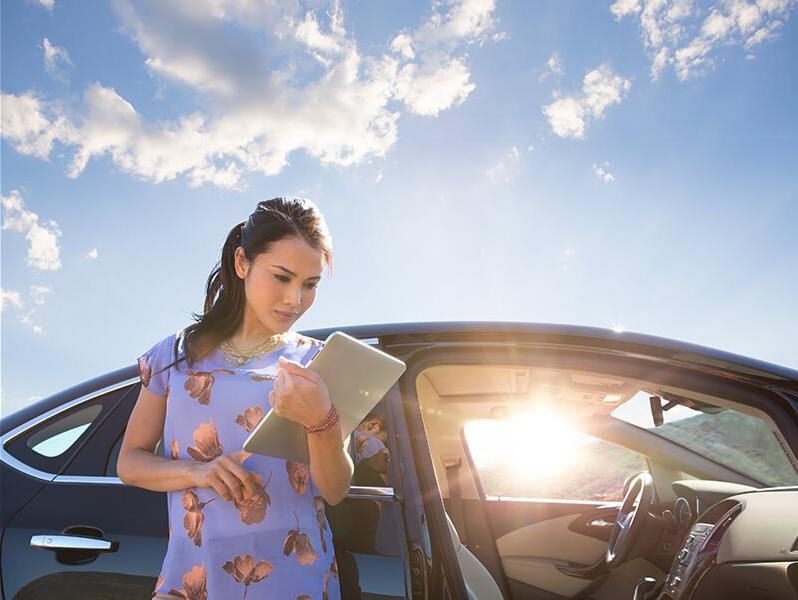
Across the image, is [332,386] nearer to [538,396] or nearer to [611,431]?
[538,396]

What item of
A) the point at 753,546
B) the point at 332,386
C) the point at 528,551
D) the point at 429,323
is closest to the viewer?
the point at 332,386

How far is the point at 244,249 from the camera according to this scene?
61.0 inches

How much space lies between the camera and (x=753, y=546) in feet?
4.93

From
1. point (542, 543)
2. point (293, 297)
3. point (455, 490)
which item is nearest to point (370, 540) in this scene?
point (293, 297)

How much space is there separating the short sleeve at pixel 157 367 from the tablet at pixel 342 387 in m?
0.40

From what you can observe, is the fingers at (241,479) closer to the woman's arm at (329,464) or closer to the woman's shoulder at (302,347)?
the woman's arm at (329,464)

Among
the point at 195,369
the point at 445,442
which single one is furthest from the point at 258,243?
the point at 445,442

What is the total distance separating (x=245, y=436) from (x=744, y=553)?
1.27m

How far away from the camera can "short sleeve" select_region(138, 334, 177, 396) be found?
1408mm

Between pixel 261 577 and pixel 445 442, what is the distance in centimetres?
228

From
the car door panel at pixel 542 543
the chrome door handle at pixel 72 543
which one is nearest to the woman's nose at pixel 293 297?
the chrome door handle at pixel 72 543

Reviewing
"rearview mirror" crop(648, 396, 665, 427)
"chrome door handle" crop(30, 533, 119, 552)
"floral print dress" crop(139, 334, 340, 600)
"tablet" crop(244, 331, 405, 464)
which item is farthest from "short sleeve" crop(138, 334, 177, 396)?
"rearview mirror" crop(648, 396, 665, 427)

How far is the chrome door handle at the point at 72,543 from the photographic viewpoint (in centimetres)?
166

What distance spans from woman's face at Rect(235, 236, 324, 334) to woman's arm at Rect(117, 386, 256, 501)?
32 centimetres
